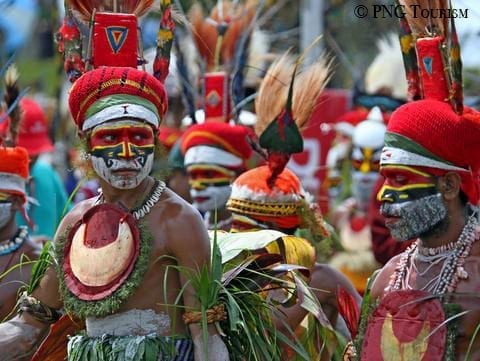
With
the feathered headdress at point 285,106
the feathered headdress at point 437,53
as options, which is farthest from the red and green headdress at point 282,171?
the feathered headdress at point 437,53

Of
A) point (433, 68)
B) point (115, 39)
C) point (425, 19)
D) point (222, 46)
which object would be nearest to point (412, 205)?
point (433, 68)

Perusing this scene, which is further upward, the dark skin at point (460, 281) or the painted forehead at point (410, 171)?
the painted forehead at point (410, 171)

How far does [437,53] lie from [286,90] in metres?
1.90

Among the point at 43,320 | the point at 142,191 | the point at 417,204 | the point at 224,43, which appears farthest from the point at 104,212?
the point at 224,43

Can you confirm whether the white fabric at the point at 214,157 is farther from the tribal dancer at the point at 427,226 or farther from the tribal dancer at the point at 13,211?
the tribal dancer at the point at 427,226

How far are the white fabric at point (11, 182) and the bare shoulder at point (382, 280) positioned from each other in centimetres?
245

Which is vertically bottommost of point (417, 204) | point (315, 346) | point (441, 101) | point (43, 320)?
point (315, 346)

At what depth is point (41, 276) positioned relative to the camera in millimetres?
6172

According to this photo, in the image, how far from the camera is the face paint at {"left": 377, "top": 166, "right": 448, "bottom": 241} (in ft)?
18.9

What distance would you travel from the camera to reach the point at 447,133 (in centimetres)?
577

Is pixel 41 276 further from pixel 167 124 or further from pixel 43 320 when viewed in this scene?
pixel 167 124

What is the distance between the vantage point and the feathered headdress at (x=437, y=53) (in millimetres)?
5941

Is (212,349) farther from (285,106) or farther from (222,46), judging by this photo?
(222,46)

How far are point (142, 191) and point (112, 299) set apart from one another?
469 millimetres
